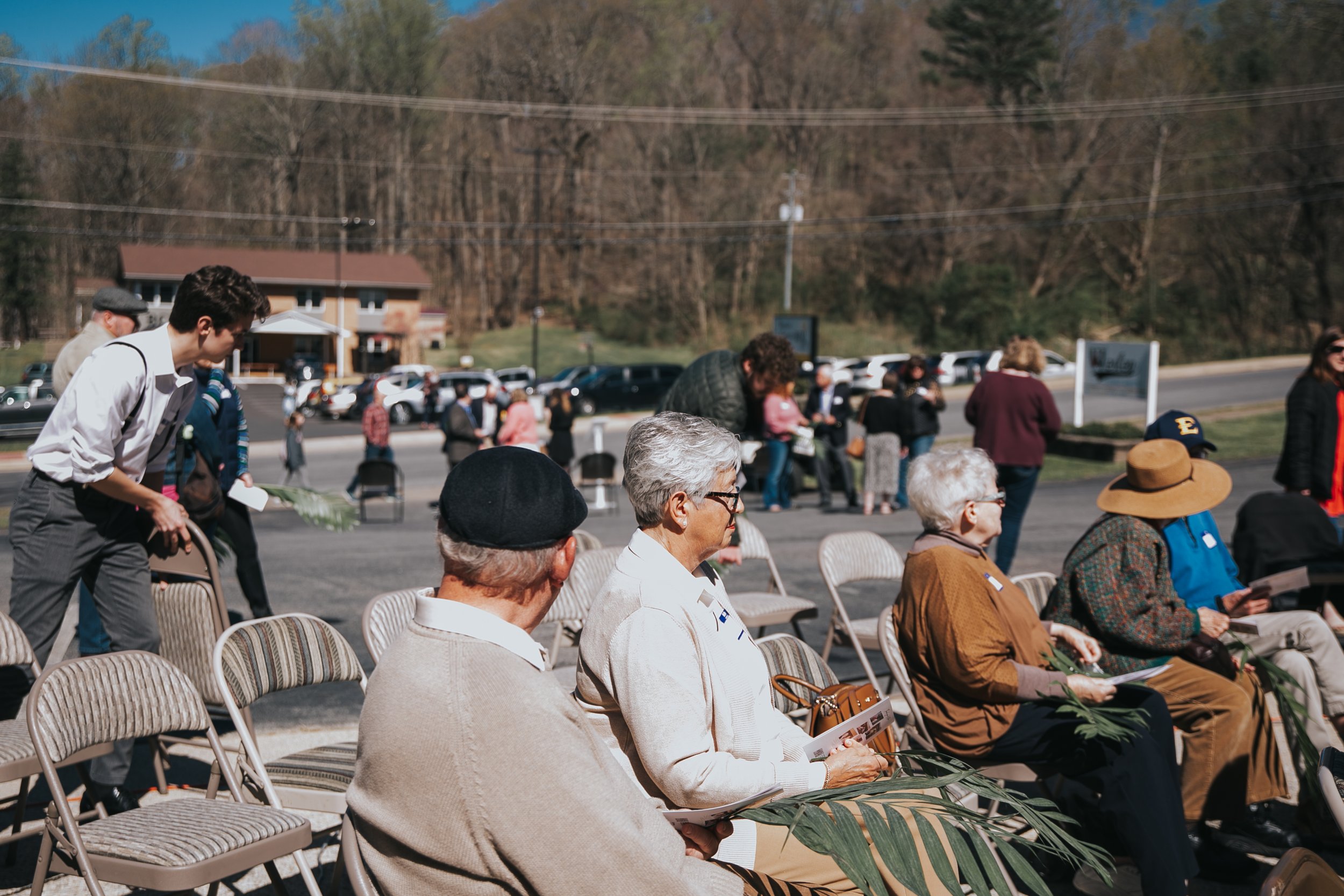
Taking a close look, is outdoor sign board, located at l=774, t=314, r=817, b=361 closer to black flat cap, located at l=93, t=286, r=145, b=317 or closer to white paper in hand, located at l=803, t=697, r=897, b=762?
black flat cap, located at l=93, t=286, r=145, b=317

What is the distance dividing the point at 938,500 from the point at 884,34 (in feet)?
221

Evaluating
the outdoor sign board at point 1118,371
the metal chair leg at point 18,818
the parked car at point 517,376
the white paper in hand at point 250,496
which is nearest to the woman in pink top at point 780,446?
the white paper in hand at point 250,496

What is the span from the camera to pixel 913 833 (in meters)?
2.50

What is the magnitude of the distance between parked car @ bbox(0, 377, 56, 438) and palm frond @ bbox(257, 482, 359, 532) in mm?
23604

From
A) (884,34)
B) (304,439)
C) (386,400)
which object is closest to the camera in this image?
(304,439)

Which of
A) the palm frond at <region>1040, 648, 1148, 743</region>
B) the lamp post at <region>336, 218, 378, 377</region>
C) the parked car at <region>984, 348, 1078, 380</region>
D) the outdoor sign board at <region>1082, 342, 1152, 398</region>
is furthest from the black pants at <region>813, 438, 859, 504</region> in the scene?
the lamp post at <region>336, 218, 378, 377</region>

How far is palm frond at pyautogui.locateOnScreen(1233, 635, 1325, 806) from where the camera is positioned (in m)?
4.21

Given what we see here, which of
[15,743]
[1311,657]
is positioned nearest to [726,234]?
[1311,657]

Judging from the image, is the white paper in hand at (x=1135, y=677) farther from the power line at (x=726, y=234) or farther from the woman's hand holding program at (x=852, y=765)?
the power line at (x=726, y=234)

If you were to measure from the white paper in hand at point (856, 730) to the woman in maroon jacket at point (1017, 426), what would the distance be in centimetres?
538

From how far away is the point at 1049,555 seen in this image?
10.5 metres

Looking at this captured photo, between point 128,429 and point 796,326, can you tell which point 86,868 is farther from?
point 796,326

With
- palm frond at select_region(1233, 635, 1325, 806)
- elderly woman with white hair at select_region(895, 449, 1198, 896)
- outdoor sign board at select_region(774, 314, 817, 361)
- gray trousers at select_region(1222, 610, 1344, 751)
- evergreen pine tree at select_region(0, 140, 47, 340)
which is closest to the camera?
elderly woman with white hair at select_region(895, 449, 1198, 896)

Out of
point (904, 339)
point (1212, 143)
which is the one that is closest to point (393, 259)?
point (904, 339)
